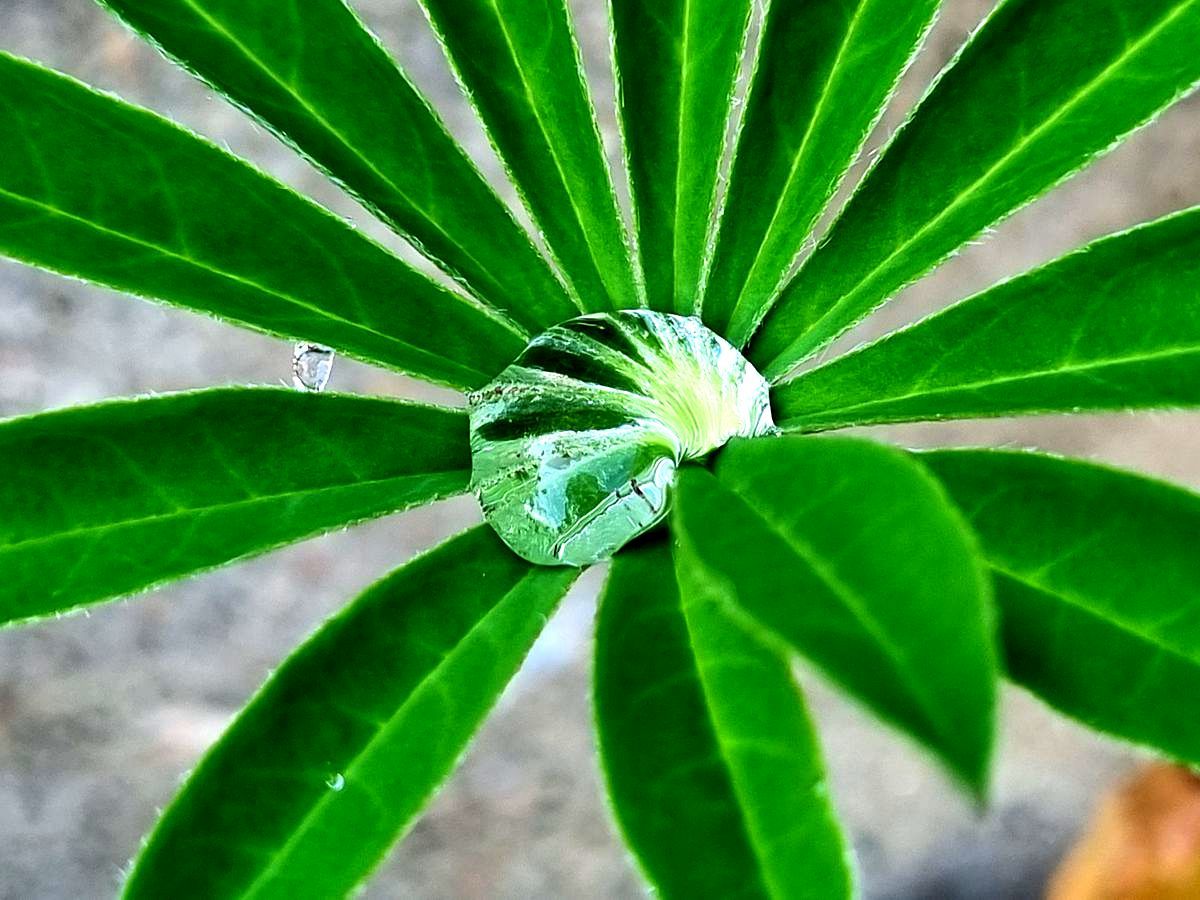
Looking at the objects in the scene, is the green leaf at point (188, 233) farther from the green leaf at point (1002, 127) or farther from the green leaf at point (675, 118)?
the green leaf at point (1002, 127)

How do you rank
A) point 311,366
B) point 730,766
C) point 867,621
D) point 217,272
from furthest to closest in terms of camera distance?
point 311,366
point 217,272
point 730,766
point 867,621

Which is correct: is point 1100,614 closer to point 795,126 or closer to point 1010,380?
point 1010,380

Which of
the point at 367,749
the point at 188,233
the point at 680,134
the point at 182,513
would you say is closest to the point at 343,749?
the point at 367,749

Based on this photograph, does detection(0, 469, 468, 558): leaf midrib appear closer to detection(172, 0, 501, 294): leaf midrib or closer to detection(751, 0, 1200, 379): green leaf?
detection(172, 0, 501, 294): leaf midrib

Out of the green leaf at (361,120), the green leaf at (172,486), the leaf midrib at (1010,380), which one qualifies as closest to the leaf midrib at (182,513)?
the green leaf at (172,486)

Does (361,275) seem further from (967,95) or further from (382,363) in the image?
(967,95)

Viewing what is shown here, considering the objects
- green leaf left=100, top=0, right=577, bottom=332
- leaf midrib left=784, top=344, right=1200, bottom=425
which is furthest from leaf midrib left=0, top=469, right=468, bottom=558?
leaf midrib left=784, top=344, right=1200, bottom=425
